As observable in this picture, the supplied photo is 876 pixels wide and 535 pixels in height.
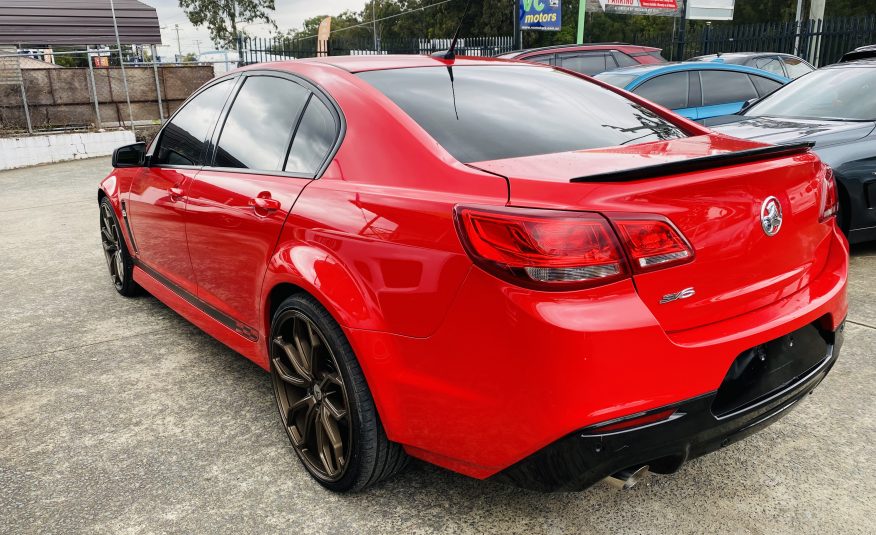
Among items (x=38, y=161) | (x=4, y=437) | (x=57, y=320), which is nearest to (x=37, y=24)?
(x=38, y=161)

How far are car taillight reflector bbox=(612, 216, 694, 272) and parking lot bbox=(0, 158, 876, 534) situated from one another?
2.22 feet

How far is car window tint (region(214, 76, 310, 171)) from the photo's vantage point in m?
2.77

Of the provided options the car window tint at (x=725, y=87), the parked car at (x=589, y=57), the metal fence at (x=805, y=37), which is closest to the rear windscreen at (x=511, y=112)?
the car window tint at (x=725, y=87)

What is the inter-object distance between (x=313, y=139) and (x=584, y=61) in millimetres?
9077

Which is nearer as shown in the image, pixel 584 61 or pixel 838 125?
pixel 838 125

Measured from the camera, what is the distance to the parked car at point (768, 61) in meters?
11.0

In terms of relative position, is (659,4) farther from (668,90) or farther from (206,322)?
(206,322)

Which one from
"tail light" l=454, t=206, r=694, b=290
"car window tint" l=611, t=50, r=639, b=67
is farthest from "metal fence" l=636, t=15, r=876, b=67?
"tail light" l=454, t=206, r=694, b=290

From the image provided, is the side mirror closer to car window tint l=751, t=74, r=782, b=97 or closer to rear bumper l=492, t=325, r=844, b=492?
rear bumper l=492, t=325, r=844, b=492

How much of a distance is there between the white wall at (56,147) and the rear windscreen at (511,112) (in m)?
12.5

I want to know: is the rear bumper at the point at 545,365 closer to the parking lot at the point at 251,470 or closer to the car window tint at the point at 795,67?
the parking lot at the point at 251,470

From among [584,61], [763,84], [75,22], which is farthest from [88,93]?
[763,84]

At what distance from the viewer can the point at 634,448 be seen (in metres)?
1.79

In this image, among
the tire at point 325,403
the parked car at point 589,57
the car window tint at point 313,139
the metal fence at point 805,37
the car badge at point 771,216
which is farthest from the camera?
the metal fence at point 805,37
